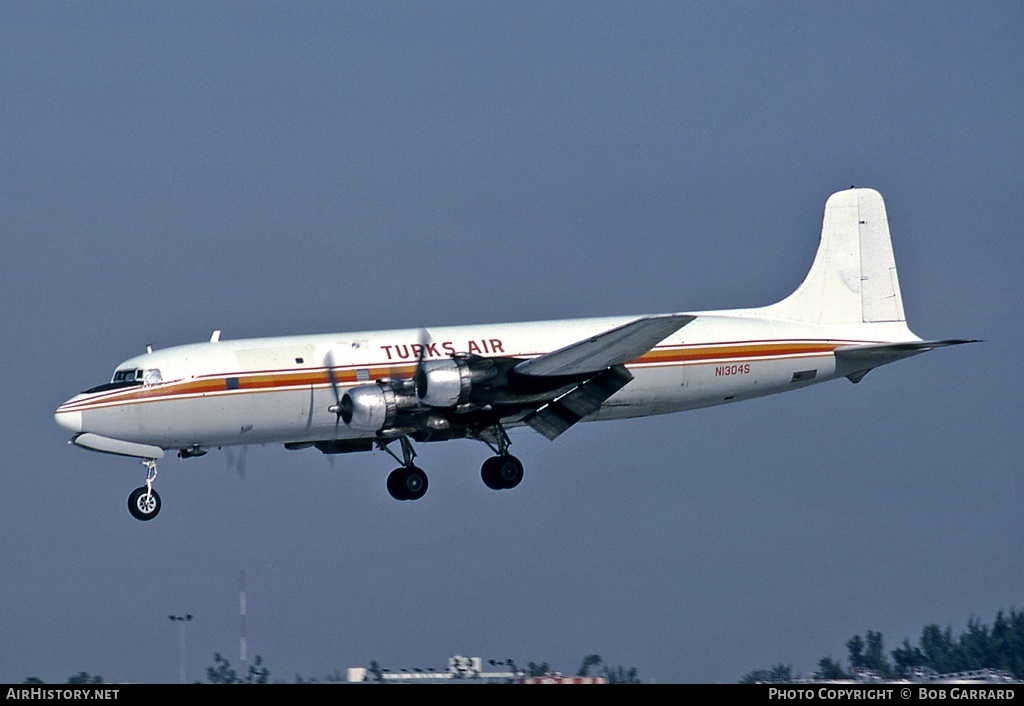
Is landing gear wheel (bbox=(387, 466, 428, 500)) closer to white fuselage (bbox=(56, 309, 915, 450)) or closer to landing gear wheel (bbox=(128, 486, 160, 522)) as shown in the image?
white fuselage (bbox=(56, 309, 915, 450))

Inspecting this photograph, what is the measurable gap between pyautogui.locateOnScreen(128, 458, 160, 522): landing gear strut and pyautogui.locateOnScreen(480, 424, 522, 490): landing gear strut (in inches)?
313

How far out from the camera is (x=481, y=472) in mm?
40344

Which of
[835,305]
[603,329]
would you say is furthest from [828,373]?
[603,329]

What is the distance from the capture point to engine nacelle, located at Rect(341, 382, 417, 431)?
122 feet

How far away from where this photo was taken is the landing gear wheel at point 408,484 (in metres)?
40.6

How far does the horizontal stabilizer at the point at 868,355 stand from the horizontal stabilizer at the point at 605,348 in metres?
6.40

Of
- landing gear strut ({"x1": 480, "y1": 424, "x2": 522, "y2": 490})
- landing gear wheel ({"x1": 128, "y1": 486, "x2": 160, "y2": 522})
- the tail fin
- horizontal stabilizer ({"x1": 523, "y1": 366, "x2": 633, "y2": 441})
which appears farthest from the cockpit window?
the tail fin

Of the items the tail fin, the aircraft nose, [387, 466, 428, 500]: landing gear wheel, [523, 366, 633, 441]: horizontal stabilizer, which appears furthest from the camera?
the tail fin

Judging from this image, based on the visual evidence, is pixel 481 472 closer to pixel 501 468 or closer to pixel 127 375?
pixel 501 468

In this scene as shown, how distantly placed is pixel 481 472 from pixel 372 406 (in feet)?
14.0

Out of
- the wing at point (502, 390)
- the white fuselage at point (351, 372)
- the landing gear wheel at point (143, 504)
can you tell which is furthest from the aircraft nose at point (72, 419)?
the wing at point (502, 390)

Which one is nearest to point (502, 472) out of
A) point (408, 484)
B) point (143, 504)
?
point (408, 484)

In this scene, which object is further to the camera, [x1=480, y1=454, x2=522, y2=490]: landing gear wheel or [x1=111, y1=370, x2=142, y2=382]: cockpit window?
[x1=480, y1=454, x2=522, y2=490]: landing gear wheel
